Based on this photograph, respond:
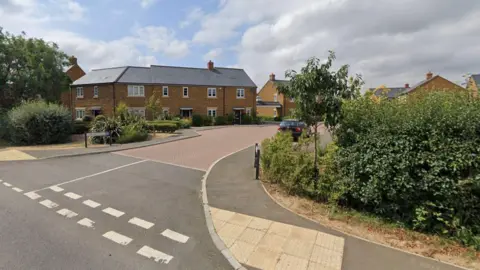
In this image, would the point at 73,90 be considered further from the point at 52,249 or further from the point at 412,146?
the point at 412,146

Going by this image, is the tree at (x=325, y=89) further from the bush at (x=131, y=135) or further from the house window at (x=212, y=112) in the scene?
the house window at (x=212, y=112)

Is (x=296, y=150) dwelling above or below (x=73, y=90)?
below

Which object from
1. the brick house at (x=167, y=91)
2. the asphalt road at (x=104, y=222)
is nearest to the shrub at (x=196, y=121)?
the brick house at (x=167, y=91)

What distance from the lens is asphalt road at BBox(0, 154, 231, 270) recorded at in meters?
3.79

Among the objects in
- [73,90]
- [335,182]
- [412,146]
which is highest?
[73,90]

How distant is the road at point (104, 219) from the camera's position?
380 centimetres

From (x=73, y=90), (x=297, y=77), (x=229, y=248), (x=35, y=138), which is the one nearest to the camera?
(x=229, y=248)

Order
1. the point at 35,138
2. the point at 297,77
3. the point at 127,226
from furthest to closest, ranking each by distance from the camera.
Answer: the point at 35,138 → the point at 297,77 → the point at 127,226

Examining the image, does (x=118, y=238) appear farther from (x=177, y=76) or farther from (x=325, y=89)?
(x=177, y=76)

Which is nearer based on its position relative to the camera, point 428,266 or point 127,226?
point 428,266

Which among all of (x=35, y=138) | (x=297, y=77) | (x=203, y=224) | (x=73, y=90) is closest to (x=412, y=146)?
(x=297, y=77)

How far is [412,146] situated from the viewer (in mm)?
4398

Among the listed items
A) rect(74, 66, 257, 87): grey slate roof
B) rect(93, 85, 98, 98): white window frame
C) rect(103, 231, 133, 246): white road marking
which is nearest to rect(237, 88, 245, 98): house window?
rect(74, 66, 257, 87): grey slate roof

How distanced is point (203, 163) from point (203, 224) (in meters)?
5.90
